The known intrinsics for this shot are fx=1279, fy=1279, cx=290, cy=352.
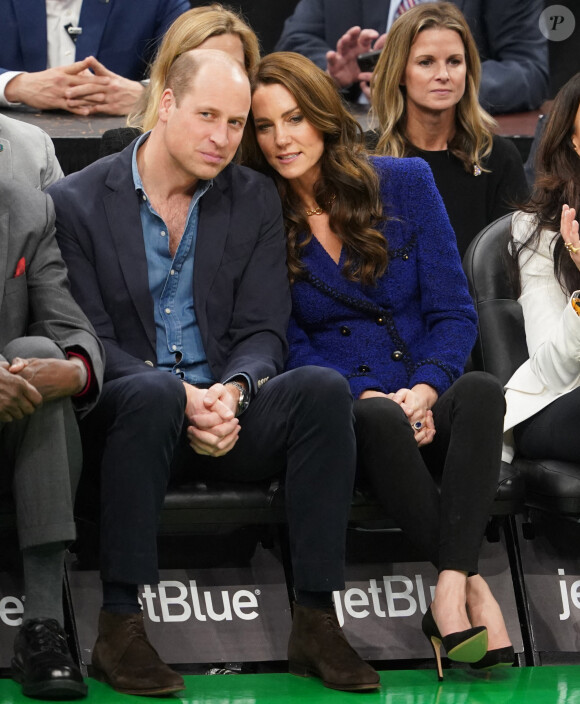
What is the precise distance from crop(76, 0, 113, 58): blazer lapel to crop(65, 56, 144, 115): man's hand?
10.0 inches

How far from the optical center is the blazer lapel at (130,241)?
115 inches

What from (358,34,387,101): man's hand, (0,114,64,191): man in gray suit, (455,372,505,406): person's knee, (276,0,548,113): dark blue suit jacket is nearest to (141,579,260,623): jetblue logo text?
(455,372,505,406): person's knee

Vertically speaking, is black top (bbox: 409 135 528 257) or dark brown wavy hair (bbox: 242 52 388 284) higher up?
dark brown wavy hair (bbox: 242 52 388 284)

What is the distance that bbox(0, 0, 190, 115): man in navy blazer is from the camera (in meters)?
4.25

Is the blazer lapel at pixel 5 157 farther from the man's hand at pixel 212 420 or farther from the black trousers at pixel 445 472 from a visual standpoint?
the black trousers at pixel 445 472

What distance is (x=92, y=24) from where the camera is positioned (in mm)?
4438

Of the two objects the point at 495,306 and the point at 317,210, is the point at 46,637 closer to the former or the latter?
the point at 317,210

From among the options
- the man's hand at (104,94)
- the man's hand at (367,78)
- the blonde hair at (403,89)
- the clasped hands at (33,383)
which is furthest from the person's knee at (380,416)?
the man's hand at (367,78)

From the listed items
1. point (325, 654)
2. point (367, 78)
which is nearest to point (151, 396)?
point (325, 654)

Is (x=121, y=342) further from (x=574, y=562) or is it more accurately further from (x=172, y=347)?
(x=574, y=562)

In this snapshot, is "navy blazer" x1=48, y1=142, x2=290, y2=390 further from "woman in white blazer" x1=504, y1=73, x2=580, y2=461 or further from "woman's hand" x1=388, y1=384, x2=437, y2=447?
"woman in white blazer" x1=504, y1=73, x2=580, y2=461

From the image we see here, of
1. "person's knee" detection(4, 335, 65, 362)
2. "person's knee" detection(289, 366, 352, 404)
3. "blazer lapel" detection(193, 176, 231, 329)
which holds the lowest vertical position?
"person's knee" detection(289, 366, 352, 404)

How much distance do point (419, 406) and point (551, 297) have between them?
0.52 m

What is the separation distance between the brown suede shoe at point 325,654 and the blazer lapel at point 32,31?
252 centimetres
